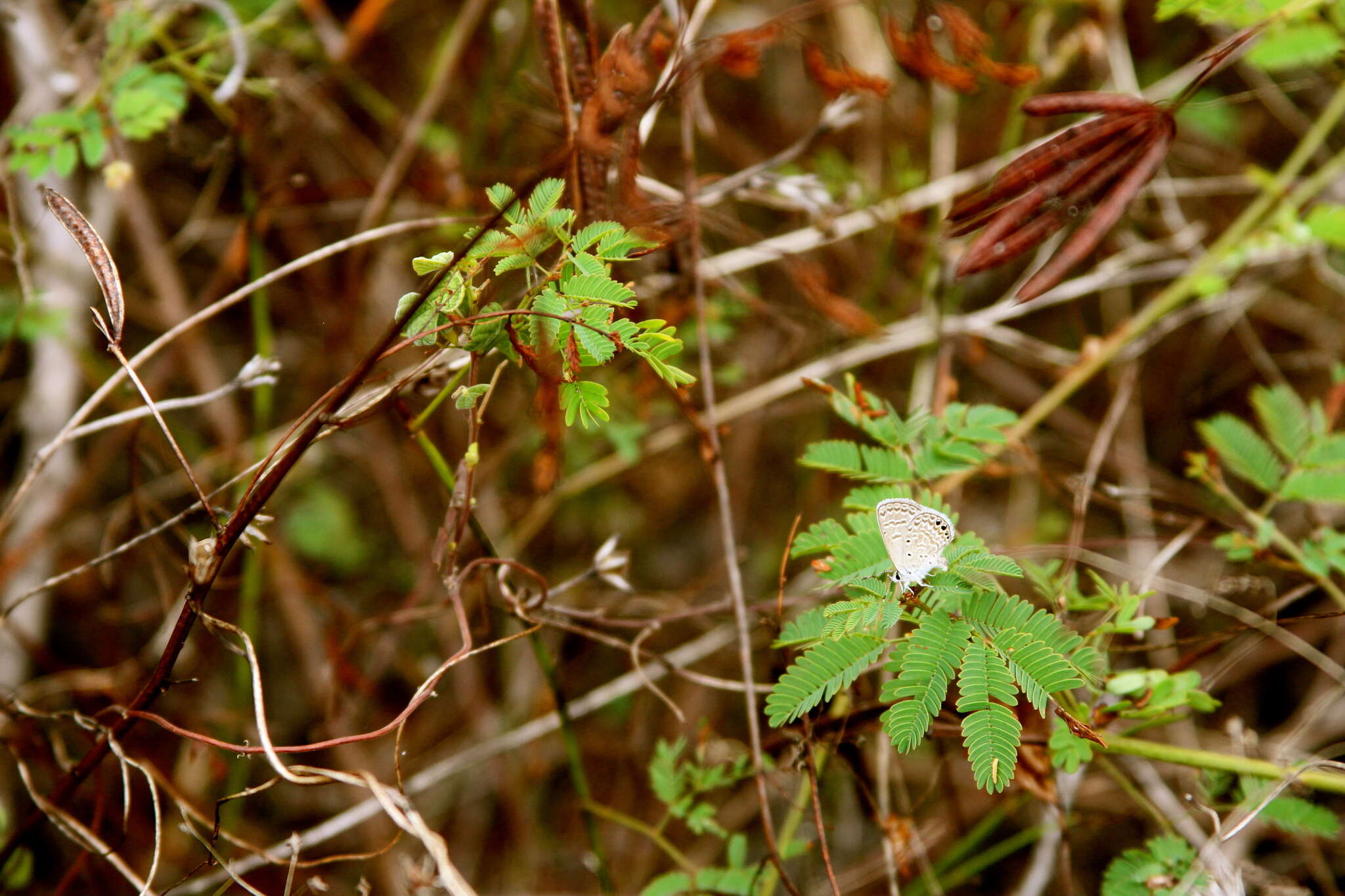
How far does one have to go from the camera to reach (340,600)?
8.06 feet

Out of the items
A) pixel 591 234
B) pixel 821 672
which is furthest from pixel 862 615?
pixel 591 234

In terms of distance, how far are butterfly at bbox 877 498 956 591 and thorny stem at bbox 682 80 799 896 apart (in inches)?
13.2

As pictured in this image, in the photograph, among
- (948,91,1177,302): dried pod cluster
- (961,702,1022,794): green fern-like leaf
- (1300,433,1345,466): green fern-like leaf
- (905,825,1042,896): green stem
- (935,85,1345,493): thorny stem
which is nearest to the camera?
(961,702,1022,794): green fern-like leaf

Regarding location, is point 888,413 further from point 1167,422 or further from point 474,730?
point 1167,422

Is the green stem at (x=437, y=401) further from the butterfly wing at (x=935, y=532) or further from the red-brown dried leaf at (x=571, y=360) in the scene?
the butterfly wing at (x=935, y=532)

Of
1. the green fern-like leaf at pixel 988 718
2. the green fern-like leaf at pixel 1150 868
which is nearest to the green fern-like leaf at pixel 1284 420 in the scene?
the green fern-like leaf at pixel 1150 868

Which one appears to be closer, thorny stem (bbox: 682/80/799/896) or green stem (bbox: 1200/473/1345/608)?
thorny stem (bbox: 682/80/799/896)

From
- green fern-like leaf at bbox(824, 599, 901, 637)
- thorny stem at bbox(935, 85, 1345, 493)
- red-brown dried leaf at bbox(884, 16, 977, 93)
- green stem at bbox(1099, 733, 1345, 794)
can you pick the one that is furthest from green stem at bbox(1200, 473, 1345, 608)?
red-brown dried leaf at bbox(884, 16, 977, 93)

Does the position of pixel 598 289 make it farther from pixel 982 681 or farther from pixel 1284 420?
pixel 1284 420

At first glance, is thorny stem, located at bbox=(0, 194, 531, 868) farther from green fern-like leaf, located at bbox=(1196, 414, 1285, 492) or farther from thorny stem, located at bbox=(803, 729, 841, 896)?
green fern-like leaf, located at bbox=(1196, 414, 1285, 492)

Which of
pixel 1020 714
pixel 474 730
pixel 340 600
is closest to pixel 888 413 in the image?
pixel 1020 714

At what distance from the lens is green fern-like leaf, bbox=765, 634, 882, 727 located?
1040mm

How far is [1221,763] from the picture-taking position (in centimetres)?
126

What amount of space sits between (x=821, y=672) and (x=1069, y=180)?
2.56 feet
